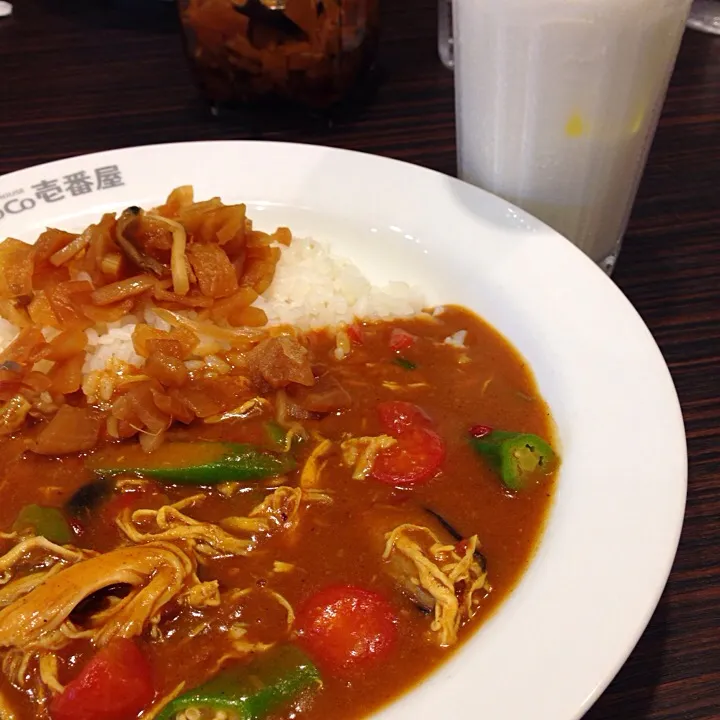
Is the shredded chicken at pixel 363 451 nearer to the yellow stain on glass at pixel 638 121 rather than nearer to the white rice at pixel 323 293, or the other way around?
the white rice at pixel 323 293

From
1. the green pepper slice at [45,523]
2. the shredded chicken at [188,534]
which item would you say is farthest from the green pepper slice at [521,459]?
the green pepper slice at [45,523]

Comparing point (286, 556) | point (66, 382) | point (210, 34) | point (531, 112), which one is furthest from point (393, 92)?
point (286, 556)

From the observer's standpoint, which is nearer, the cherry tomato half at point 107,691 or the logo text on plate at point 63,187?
the cherry tomato half at point 107,691

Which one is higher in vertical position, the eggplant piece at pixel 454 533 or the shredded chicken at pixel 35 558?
the shredded chicken at pixel 35 558

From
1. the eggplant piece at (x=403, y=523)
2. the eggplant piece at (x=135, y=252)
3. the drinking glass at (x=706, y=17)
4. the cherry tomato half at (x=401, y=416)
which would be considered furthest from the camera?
the drinking glass at (x=706, y=17)

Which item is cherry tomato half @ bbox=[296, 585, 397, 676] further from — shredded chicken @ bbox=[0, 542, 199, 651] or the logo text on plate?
the logo text on plate

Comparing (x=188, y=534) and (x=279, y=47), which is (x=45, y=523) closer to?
(x=188, y=534)

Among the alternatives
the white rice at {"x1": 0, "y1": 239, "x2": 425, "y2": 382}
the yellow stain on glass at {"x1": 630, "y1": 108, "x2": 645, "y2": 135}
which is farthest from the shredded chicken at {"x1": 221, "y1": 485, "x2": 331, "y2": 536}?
the yellow stain on glass at {"x1": 630, "y1": 108, "x2": 645, "y2": 135}

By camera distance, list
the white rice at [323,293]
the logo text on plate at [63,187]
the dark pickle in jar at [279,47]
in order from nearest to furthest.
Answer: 1. the white rice at [323,293]
2. the logo text on plate at [63,187]
3. the dark pickle in jar at [279,47]
